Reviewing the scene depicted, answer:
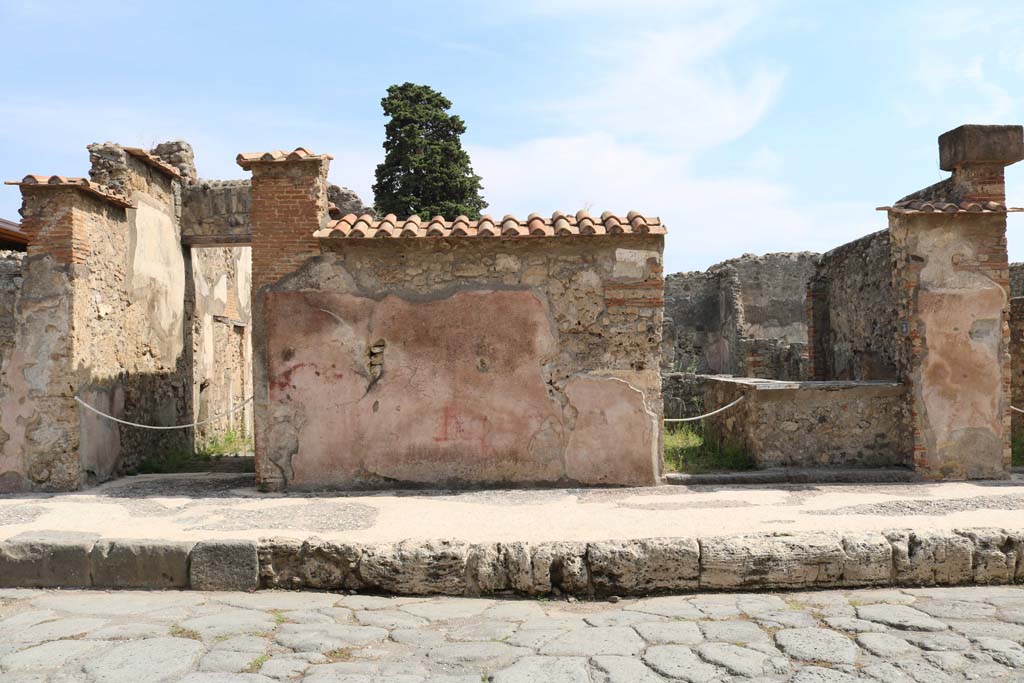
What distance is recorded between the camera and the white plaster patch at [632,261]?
23.9ft

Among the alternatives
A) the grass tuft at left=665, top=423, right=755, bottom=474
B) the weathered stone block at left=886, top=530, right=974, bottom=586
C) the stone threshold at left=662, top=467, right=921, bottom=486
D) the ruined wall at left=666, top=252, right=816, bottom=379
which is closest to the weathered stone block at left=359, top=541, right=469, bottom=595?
the weathered stone block at left=886, top=530, right=974, bottom=586

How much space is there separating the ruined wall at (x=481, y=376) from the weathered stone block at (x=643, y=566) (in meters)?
2.33

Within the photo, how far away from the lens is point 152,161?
8852 mm

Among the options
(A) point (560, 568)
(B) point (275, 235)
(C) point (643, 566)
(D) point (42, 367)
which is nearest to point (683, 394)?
(B) point (275, 235)

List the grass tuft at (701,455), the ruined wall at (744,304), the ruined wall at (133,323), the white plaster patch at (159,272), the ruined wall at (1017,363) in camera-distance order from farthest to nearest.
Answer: the ruined wall at (744,304) → the ruined wall at (1017,363) → the white plaster patch at (159,272) → the grass tuft at (701,455) → the ruined wall at (133,323)

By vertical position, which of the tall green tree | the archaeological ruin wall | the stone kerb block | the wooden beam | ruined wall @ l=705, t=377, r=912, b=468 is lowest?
ruined wall @ l=705, t=377, r=912, b=468

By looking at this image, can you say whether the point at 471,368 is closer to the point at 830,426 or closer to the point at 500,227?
the point at 500,227

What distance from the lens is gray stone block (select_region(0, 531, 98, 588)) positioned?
514 centimetres

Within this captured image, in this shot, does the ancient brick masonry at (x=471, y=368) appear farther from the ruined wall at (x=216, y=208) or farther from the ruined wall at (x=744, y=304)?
the ruined wall at (x=744, y=304)

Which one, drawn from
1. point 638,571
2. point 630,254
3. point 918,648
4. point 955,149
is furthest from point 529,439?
point 955,149

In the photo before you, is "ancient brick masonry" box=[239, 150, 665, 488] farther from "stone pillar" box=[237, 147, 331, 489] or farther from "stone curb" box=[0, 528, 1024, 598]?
"stone curb" box=[0, 528, 1024, 598]

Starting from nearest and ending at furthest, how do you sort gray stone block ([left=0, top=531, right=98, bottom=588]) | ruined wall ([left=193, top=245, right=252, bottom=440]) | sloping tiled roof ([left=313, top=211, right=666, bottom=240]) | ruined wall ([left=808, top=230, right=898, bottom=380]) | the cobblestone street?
the cobblestone street, gray stone block ([left=0, top=531, right=98, bottom=588]), sloping tiled roof ([left=313, top=211, right=666, bottom=240]), ruined wall ([left=808, top=230, right=898, bottom=380]), ruined wall ([left=193, top=245, right=252, bottom=440])

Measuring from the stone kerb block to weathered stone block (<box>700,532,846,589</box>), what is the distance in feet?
14.9

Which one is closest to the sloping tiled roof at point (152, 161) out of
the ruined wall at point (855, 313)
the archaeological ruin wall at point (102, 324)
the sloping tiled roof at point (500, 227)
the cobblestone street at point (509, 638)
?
the archaeological ruin wall at point (102, 324)
